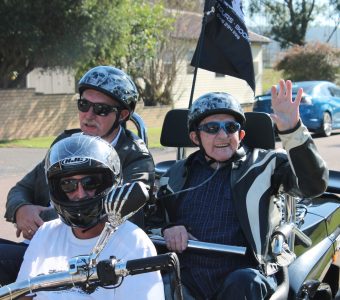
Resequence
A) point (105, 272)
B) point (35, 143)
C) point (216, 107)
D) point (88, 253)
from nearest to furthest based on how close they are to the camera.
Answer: point (105, 272) → point (88, 253) → point (216, 107) → point (35, 143)

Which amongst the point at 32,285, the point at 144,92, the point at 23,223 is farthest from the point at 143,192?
the point at 144,92

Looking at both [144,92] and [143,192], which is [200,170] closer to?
[143,192]

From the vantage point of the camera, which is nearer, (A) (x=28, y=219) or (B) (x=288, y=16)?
(A) (x=28, y=219)

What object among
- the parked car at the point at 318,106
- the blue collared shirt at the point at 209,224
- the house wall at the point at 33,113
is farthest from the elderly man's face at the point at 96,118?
the house wall at the point at 33,113

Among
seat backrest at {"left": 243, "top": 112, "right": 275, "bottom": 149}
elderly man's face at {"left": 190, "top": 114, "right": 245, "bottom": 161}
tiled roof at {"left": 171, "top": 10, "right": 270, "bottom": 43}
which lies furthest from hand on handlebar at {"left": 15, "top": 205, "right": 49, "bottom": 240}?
tiled roof at {"left": 171, "top": 10, "right": 270, "bottom": 43}

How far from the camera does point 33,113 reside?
18.8 meters

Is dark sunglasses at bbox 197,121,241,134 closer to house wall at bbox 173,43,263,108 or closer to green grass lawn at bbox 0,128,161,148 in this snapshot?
green grass lawn at bbox 0,128,161,148

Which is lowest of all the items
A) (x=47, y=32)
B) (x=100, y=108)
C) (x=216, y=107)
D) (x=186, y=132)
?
(x=47, y=32)

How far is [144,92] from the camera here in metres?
24.6

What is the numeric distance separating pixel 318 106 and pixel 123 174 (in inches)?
580

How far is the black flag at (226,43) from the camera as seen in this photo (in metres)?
5.02

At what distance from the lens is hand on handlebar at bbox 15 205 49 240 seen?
137 inches

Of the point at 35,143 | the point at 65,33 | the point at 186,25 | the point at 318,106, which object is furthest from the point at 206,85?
the point at 35,143

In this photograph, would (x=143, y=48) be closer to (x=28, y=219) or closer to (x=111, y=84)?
(x=111, y=84)
